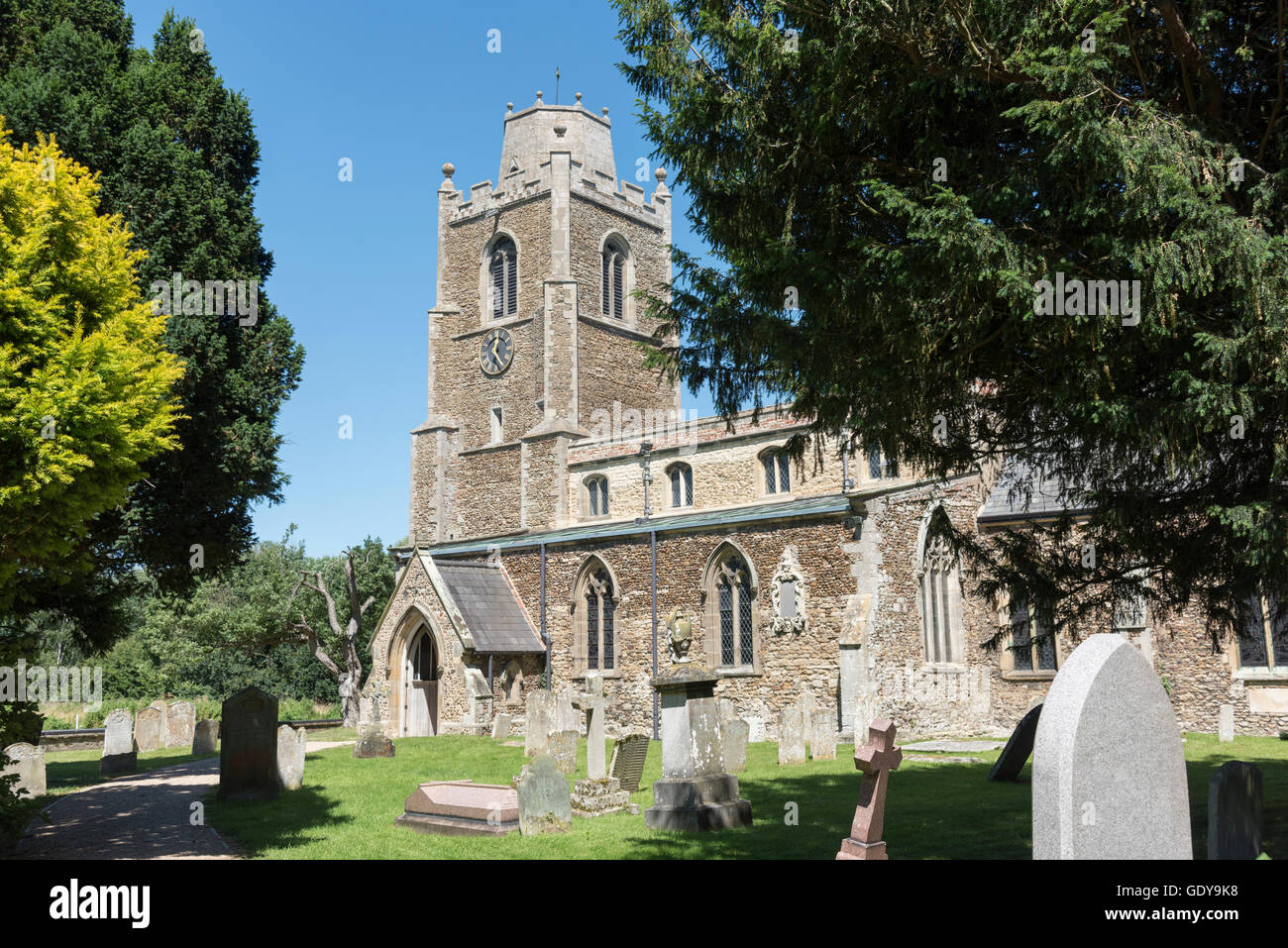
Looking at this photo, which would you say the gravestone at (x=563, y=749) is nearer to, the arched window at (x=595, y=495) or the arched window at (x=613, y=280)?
the arched window at (x=595, y=495)

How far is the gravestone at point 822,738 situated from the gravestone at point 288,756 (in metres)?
8.97

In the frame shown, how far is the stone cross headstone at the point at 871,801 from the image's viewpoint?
8.17 metres

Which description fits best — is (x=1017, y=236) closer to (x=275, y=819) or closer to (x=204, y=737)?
(x=275, y=819)

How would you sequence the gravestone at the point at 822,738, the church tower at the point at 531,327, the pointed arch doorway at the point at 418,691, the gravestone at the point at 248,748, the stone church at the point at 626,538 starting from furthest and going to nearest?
the church tower at the point at 531,327, the pointed arch doorway at the point at 418,691, the stone church at the point at 626,538, the gravestone at the point at 822,738, the gravestone at the point at 248,748

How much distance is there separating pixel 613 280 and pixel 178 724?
22451mm

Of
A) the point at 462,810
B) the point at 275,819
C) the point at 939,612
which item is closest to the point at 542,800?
the point at 462,810

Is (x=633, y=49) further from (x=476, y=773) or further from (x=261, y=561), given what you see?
(x=261, y=561)

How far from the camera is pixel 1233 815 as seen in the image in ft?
24.7

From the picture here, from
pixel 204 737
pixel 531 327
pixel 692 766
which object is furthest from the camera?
pixel 531 327

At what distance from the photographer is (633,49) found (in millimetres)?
9391

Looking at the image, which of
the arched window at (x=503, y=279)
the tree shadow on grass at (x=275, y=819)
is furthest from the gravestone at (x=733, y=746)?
the arched window at (x=503, y=279)

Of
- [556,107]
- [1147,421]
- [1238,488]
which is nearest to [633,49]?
[1147,421]

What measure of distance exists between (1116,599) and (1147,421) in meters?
3.36

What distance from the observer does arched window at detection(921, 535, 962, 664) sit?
74.4ft
